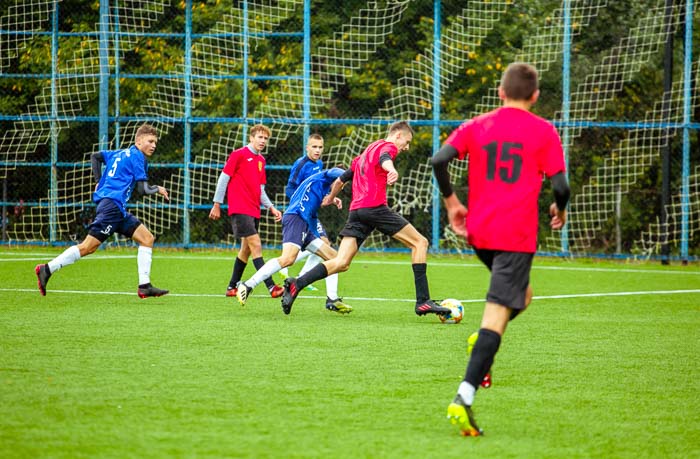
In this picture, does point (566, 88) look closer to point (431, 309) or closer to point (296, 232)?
point (296, 232)

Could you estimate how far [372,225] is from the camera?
10.1 metres

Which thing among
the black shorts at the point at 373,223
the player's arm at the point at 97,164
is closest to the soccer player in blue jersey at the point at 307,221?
the black shorts at the point at 373,223

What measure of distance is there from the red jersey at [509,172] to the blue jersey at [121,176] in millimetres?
6766

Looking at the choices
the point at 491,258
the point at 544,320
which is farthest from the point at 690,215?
the point at 491,258

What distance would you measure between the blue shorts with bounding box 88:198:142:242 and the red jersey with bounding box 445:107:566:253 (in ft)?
22.1

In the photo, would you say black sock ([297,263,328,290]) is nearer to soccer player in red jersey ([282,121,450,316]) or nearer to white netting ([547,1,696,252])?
soccer player in red jersey ([282,121,450,316])

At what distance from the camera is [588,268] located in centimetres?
1784

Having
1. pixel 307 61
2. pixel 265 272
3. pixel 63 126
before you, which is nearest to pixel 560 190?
pixel 265 272

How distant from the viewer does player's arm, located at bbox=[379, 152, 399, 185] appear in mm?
8889

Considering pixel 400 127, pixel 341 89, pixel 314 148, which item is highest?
pixel 341 89

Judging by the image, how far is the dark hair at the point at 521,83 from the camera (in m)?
5.30

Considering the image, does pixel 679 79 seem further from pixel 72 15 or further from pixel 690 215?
pixel 72 15

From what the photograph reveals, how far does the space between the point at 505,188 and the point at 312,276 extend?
15.6 feet

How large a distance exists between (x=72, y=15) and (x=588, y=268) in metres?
12.2
